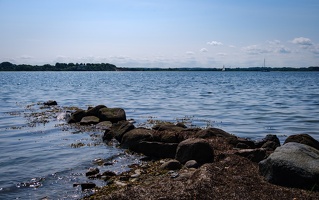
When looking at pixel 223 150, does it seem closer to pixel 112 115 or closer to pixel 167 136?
pixel 167 136

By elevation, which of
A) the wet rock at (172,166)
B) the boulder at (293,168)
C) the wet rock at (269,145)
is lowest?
the wet rock at (172,166)

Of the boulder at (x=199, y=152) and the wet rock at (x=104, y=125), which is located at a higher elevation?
the boulder at (x=199, y=152)

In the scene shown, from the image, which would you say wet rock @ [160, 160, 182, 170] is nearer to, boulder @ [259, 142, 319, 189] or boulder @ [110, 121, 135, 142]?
boulder @ [259, 142, 319, 189]

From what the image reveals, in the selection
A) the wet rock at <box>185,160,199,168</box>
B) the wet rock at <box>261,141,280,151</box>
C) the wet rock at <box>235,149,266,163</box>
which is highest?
the wet rock at <box>235,149,266,163</box>

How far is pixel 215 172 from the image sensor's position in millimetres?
9164

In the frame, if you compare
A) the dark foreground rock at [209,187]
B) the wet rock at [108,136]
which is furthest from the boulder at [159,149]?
the wet rock at [108,136]

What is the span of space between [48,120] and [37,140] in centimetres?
703

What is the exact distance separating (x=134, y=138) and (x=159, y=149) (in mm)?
1616

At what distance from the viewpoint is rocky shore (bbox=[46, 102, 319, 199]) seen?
7941 mm

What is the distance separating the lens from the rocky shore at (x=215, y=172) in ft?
26.1

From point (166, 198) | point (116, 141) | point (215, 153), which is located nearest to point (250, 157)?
point (215, 153)

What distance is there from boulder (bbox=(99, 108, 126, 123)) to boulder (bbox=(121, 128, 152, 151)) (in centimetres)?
564

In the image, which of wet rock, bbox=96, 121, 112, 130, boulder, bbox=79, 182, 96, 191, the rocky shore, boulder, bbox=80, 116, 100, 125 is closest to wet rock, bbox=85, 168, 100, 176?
the rocky shore

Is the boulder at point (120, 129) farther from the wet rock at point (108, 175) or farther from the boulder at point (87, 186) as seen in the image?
the boulder at point (87, 186)
